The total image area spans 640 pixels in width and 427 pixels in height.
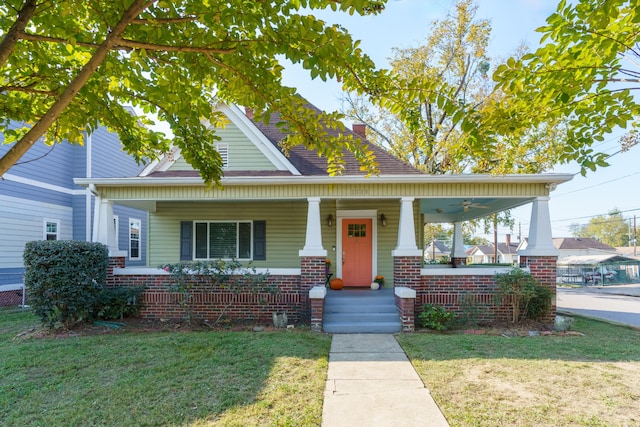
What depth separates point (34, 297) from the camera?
23.9 feet

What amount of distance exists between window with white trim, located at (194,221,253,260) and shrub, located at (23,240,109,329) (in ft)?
11.2

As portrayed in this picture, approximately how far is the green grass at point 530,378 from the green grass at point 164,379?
152cm

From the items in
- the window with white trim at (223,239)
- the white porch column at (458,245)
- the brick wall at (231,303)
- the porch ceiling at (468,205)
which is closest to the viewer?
the brick wall at (231,303)

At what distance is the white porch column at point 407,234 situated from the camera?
808 centimetres

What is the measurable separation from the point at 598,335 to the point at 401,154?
1308cm

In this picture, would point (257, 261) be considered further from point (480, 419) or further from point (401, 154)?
point (401, 154)

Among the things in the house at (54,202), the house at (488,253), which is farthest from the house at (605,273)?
the house at (488,253)

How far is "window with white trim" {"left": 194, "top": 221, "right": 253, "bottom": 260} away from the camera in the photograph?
10.8m

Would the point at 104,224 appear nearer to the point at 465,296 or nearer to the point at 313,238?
the point at 313,238


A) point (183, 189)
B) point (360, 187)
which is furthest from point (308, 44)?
point (183, 189)

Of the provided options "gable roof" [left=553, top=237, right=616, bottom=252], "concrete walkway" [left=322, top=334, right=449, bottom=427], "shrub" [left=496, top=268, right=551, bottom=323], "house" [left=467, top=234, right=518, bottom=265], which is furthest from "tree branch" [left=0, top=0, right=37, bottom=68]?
"house" [left=467, top=234, right=518, bottom=265]

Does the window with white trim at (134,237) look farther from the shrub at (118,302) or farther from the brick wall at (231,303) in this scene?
the brick wall at (231,303)

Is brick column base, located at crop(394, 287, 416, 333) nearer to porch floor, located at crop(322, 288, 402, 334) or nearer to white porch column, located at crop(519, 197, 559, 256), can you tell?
porch floor, located at crop(322, 288, 402, 334)

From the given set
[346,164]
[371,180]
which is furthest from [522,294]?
[346,164]
